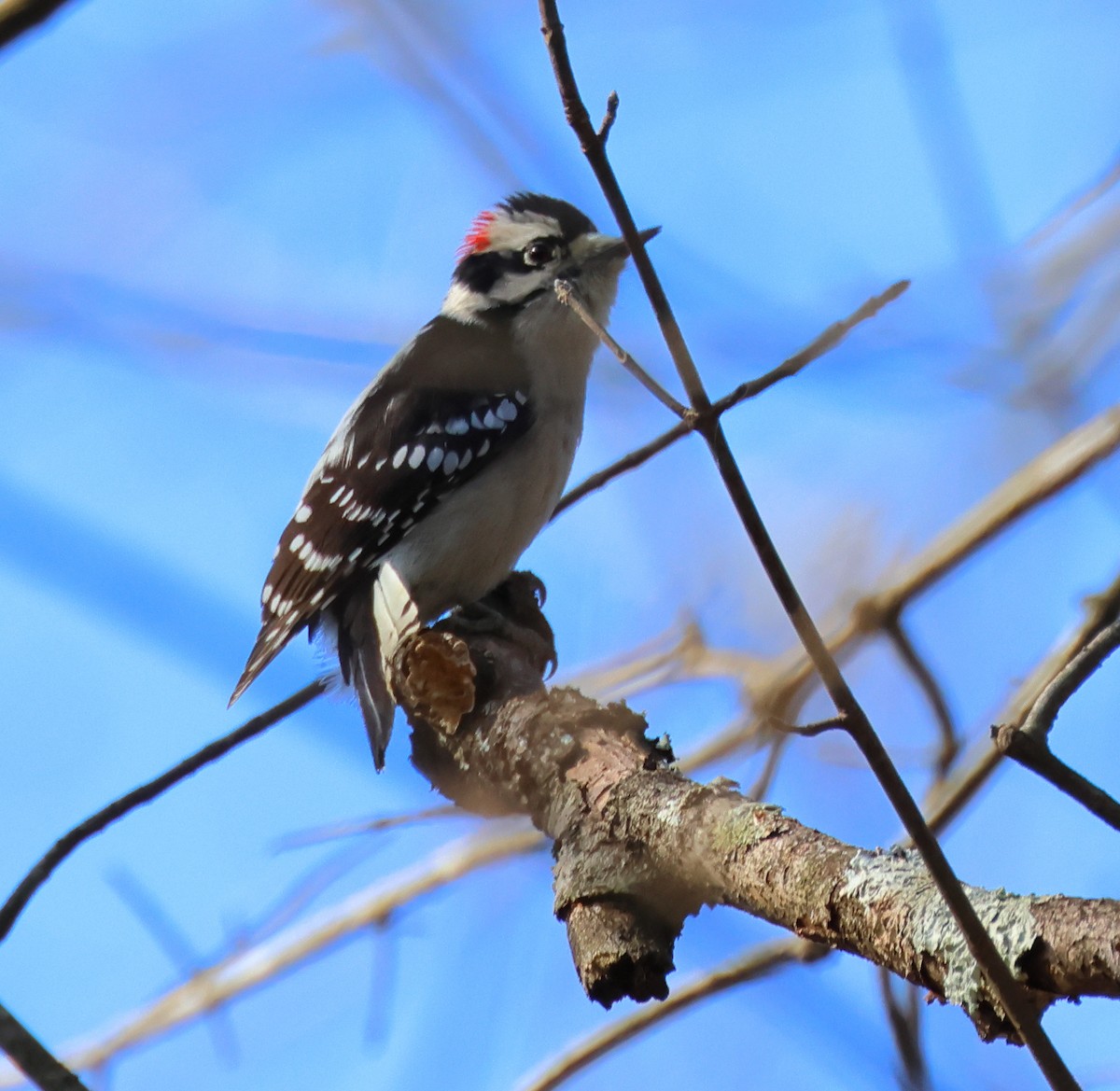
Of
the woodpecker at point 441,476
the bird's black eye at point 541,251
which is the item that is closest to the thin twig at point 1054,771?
the woodpecker at point 441,476

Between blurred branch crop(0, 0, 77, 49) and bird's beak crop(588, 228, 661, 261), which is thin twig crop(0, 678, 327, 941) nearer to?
blurred branch crop(0, 0, 77, 49)

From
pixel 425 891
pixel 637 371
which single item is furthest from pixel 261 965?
pixel 637 371

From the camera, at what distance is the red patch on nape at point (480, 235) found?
5.66 metres

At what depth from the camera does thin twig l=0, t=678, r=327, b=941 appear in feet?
9.11

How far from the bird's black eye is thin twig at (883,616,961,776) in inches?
92.6

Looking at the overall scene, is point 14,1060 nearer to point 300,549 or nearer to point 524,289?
point 300,549

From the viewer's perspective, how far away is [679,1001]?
359cm

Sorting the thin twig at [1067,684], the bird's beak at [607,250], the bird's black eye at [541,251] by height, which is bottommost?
the thin twig at [1067,684]

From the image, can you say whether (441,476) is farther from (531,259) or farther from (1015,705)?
(1015,705)

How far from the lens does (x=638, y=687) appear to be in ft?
13.5

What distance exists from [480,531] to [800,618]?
9.58 feet

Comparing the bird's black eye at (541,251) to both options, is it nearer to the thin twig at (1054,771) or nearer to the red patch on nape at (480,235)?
the red patch on nape at (480,235)

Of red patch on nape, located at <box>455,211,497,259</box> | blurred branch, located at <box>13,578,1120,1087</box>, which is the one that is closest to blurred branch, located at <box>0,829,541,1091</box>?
blurred branch, located at <box>13,578,1120,1087</box>

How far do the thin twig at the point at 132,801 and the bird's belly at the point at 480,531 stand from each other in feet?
3.08
